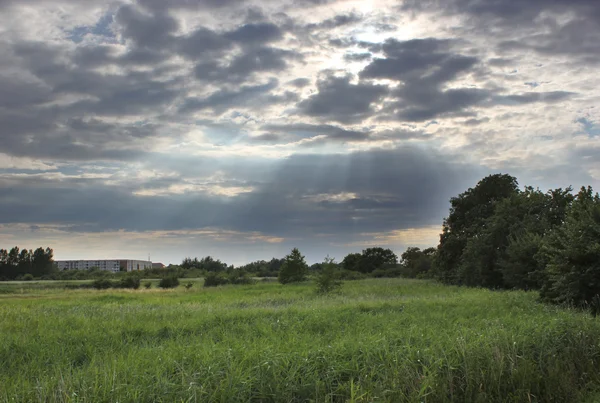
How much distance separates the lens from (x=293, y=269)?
47031mm

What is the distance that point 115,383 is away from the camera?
6.29 meters

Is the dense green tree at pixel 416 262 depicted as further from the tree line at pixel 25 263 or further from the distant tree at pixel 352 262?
the tree line at pixel 25 263

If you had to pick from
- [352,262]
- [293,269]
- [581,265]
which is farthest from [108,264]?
[581,265]

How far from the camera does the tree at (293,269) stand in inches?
1850

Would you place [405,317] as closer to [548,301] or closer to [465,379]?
[465,379]

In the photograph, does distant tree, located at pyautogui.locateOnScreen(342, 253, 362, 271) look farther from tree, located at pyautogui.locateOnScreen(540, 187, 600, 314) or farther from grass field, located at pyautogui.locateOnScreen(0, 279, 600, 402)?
grass field, located at pyautogui.locateOnScreen(0, 279, 600, 402)

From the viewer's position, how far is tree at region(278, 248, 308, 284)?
4700cm

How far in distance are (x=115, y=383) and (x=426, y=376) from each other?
15.5ft

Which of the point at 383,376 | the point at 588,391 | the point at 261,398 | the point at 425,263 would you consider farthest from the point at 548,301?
the point at 425,263

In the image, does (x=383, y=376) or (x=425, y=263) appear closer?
(x=383, y=376)

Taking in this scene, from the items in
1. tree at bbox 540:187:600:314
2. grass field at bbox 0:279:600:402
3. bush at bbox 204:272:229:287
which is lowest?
bush at bbox 204:272:229:287

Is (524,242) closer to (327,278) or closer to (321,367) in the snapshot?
(327,278)

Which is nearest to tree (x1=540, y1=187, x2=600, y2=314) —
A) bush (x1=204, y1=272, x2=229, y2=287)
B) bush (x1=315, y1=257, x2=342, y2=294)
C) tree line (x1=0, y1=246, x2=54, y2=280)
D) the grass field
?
the grass field

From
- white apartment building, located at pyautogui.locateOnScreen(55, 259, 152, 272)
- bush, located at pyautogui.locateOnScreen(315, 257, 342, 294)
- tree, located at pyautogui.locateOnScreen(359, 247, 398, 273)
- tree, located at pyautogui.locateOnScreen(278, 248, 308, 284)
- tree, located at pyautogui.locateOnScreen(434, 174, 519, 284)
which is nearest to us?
bush, located at pyautogui.locateOnScreen(315, 257, 342, 294)
